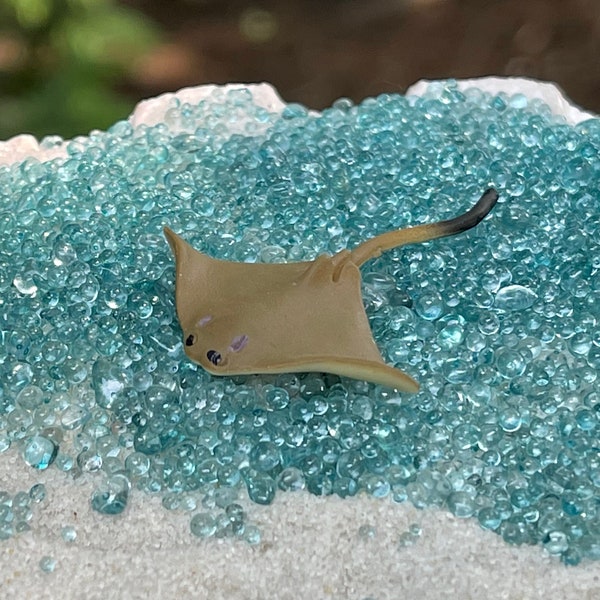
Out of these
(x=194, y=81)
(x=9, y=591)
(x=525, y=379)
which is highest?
(x=525, y=379)

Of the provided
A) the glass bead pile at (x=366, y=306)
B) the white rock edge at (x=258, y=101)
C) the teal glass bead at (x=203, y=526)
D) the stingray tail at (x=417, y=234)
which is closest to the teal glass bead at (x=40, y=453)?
the glass bead pile at (x=366, y=306)

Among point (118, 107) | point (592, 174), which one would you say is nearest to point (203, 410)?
point (592, 174)

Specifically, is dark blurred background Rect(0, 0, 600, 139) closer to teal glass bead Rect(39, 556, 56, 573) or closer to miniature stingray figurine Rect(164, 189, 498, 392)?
miniature stingray figurine Rect(164, 189, 498, 392)

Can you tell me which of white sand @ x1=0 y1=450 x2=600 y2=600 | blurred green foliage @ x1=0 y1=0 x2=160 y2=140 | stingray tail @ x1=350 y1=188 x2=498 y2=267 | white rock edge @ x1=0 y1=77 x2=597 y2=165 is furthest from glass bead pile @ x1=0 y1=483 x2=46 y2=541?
blurred green foliage @ x1=0 y1=0 x2=160 y2=140

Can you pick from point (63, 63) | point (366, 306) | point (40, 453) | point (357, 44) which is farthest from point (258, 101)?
point (357, 44)

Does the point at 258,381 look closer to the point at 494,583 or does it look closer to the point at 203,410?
the point at 203,410

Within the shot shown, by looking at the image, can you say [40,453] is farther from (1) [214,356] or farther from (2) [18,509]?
(1) [214,356]

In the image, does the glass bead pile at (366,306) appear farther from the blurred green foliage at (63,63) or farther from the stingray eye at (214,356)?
the blurred green foliage at (63,63)
